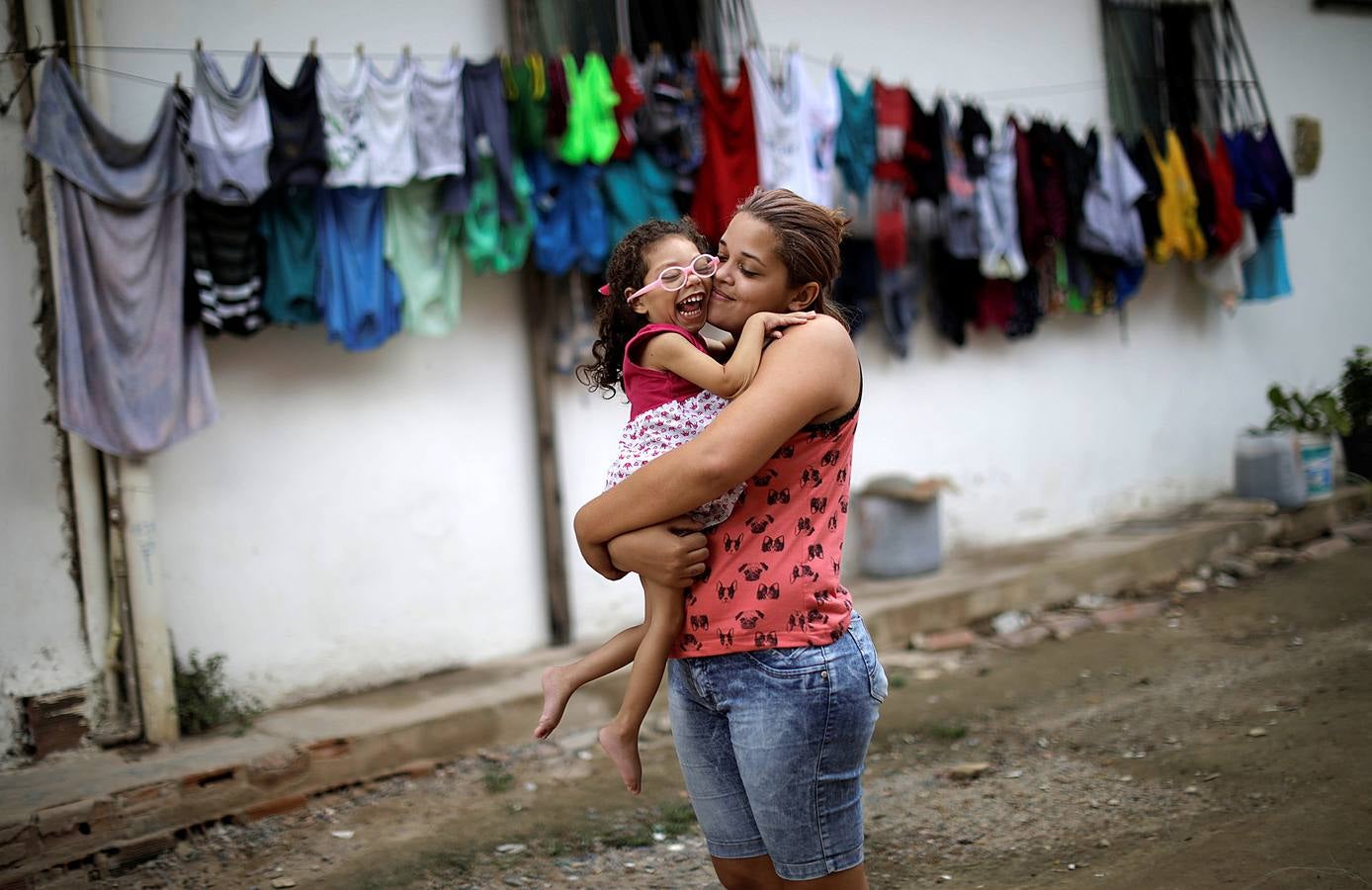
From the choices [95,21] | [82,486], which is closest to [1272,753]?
[82,486]

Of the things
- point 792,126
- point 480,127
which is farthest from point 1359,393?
point 480,127

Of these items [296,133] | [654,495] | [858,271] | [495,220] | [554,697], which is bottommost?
[554,697]

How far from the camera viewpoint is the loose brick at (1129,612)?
6.99m

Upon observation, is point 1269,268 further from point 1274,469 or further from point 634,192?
point 634,192

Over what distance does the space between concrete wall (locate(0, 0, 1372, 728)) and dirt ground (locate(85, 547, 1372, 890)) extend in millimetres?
1030

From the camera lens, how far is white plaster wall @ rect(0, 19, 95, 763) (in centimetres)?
468

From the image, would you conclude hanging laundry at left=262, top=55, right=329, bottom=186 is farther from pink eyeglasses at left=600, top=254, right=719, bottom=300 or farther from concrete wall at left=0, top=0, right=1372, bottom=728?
pink eyeglasses at left=600, top=254, right=719, bottom=300

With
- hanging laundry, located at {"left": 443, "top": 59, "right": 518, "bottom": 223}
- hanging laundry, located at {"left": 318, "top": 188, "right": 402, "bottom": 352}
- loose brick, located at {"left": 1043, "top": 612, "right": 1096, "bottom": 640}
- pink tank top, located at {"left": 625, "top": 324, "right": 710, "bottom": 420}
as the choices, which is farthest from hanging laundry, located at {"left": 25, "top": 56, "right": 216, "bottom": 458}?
loose brick, located at {"left": 1043, "top": 612, "right": 1096, "bottom": 640}

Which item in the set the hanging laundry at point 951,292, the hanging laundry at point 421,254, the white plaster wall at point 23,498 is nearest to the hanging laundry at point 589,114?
the hanging laundry at point 421,254

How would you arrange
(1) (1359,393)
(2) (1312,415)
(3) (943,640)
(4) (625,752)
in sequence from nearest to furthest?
1. (4) (625,752)
2. (3) (943,640)
3. (2) (1312,415)
4. (1) (1359,393)

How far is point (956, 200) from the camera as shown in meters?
7.18

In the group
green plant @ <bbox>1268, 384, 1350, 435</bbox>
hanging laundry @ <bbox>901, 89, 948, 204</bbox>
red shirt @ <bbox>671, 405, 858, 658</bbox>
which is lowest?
green plant @ <bbox>1268, 384, 1350, 435</bbox>

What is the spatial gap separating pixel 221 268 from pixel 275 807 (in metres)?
2.16

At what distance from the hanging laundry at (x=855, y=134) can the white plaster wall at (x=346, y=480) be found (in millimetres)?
1921
